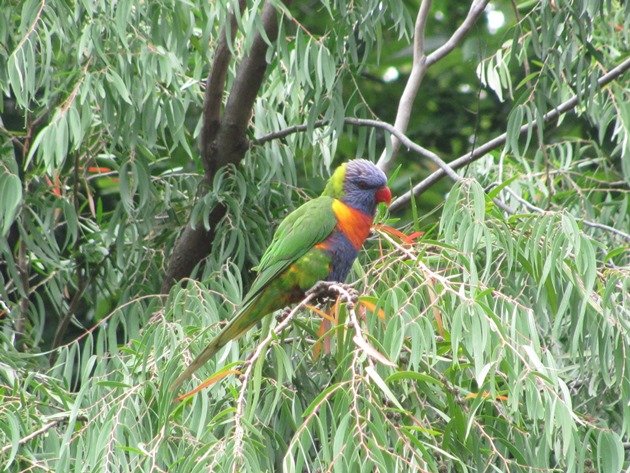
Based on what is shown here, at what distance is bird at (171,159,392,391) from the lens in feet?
8.42

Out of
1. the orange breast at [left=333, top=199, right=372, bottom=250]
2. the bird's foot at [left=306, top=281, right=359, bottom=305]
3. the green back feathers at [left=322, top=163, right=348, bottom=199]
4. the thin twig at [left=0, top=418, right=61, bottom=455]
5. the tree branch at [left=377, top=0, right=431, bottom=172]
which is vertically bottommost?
the thin twig at [left=0, top=418, right=61, bottom=455]

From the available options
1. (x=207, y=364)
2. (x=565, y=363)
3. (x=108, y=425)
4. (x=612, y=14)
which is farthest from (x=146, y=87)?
(x=612, y=14)

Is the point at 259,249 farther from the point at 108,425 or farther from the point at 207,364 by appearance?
the point at 108,425

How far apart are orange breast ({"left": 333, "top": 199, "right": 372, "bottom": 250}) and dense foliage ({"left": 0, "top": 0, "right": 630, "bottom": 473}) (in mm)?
78

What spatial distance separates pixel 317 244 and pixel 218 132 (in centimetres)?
60

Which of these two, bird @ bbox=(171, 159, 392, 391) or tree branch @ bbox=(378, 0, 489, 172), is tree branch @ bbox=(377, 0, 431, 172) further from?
bird @ bbox=(171, 159, 392, 391)

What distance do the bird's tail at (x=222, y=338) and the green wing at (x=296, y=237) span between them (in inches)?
3.0

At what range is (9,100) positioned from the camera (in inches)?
169

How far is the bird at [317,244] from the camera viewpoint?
257cm

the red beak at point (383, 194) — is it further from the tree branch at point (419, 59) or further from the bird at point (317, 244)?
the tree branch at point (419, 59)

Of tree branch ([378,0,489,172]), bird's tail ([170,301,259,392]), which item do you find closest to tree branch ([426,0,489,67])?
tree branch ([378,0,489,172])

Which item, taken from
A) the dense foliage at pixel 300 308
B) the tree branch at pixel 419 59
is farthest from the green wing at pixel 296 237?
the tree branch at pixel 419 59

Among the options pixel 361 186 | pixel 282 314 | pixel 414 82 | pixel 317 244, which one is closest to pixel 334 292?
pixel 282 314

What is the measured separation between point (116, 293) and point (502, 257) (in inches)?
57.1
